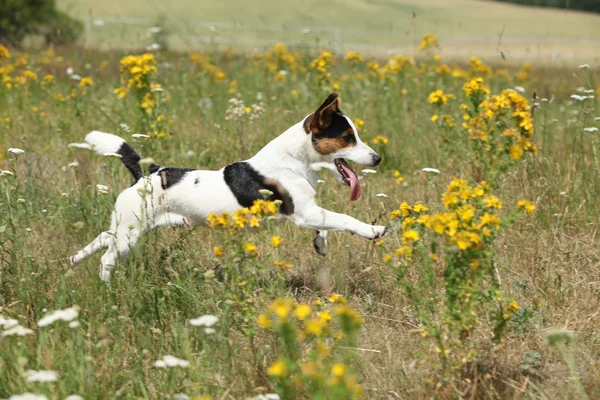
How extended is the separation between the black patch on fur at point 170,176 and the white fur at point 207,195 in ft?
0.07

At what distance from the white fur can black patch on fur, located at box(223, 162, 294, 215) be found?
0.10 feet

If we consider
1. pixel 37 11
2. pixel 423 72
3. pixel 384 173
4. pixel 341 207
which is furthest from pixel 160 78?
pixel 37 11

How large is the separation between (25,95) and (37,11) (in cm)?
1172

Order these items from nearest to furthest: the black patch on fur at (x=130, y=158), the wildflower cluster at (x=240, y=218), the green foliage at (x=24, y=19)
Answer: the wildflower cluster at (x=240, y=218) < the black patch on fur at (x=130, y=158) < the green foliage at (x=24, y=19)

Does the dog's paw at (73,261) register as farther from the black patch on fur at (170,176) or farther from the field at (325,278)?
the black patch on fur at (170,176)

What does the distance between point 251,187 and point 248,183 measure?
0.03 meters

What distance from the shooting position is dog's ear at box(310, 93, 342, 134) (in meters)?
4.17

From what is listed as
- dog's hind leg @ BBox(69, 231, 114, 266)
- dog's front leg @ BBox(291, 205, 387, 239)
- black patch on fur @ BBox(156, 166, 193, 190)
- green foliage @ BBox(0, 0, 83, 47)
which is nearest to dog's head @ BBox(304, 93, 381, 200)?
dog's front leg @ BBox(291, 205, 387, 239)

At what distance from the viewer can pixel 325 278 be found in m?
3.25

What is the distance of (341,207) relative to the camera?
515 cm

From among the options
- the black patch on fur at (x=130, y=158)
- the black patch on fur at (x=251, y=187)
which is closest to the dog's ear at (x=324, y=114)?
the black patch on fur at (x=251, y=187)

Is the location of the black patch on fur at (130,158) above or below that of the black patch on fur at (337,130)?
below

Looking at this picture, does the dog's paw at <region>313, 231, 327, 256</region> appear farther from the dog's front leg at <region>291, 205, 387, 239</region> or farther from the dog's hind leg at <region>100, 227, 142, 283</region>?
the dog's hind leg at <region>100, 227, 142, 283</region>

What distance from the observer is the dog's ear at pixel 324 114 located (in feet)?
13.7
